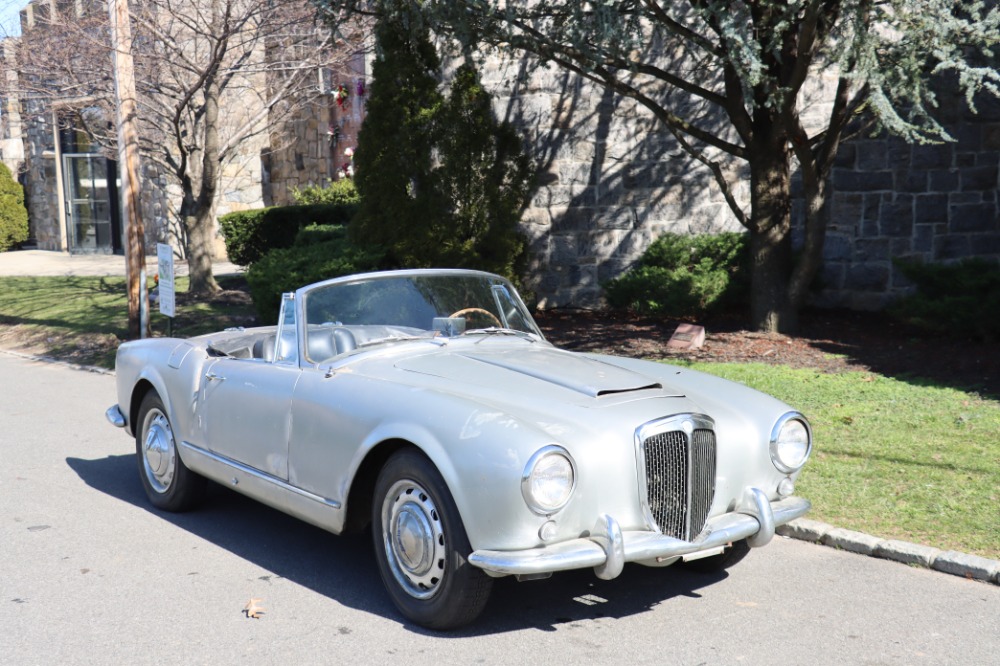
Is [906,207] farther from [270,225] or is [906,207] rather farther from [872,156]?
[270,225]

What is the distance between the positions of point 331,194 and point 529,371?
1643 cm

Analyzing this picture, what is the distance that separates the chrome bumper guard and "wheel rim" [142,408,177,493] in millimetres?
2805

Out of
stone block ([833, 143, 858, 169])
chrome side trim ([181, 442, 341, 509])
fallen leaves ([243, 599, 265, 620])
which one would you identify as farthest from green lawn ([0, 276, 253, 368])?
fallen leaves ([243, 599, 265, 620])

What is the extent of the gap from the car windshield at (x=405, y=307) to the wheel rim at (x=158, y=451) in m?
1.46

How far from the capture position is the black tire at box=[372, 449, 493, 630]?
416 cm

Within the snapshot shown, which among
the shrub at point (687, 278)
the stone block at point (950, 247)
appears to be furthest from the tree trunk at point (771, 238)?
the stone block at point (950, 247)

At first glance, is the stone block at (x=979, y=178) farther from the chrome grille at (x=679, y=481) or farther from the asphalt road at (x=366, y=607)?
the chrome grille at (x=679, y=481)

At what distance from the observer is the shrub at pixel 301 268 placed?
40.7 feet

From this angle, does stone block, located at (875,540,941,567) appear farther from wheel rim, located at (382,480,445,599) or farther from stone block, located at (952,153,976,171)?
stone block, located at (952,153,976,171)

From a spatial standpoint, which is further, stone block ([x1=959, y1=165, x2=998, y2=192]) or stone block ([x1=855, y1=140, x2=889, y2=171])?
stone block ([x1=855, y1=140, x2=889, y2=171])

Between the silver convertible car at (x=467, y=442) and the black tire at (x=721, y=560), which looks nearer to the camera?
the silver convertible car at (x=467, y=442)

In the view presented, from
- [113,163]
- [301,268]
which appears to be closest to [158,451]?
[301,268]

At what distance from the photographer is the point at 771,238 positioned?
35.2ft

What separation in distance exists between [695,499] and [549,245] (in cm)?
940
